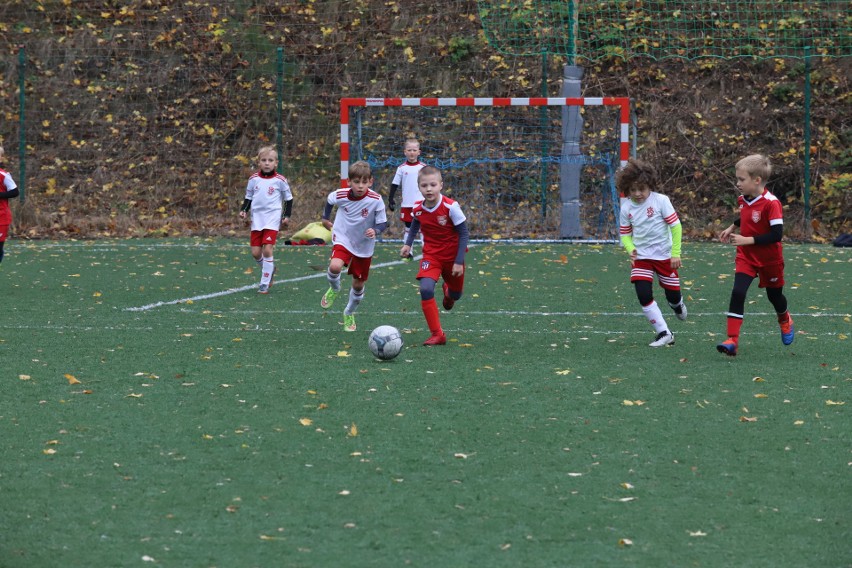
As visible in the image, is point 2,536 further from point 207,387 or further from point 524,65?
point 524,65

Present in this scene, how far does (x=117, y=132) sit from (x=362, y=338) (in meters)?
14.8

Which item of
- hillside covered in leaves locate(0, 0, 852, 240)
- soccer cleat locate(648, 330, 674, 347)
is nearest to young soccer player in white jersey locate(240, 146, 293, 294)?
soccer cleat locate(648, 330, 674, 347)

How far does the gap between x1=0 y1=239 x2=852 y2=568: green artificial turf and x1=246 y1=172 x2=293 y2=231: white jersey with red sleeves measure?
77.1 inches

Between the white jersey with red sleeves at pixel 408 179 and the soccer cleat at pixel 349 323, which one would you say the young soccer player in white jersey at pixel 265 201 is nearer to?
the soccer cleat at pixel 349 323

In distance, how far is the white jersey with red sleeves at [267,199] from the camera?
41.9 ft

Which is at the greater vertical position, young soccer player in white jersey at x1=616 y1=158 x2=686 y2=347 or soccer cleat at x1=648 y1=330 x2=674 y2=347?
young soccer player in white jersey at x1=616 y1=158 x2=686 y2=347

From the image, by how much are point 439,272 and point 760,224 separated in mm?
2319

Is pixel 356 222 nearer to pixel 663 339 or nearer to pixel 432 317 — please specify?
pixel 432 317

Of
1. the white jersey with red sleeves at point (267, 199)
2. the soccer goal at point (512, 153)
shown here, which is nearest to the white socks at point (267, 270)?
the white jersey with red sleeves at point (267, 199)

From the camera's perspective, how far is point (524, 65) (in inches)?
872

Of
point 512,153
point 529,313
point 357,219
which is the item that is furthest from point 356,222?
point 512,153

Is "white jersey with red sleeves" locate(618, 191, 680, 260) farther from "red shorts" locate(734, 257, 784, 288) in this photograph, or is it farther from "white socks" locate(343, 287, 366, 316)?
"white socks" locate(343, 287, 366, 316)

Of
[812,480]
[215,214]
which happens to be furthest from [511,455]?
[215,214]

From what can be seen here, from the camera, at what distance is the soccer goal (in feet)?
61.9
